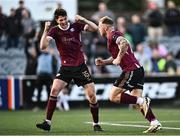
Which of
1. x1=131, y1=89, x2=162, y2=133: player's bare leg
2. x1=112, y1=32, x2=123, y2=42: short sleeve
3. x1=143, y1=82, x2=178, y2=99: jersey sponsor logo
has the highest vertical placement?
x1=112, y1=32, x2=123, y2=42: short sleeve

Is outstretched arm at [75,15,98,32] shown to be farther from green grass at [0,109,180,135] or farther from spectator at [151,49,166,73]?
spectator at [151,49,166,73]

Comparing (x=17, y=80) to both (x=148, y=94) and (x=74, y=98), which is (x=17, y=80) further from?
(x=148, y=94)

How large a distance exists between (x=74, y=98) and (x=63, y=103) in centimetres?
52

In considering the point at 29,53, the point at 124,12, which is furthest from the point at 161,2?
the point at 29,53

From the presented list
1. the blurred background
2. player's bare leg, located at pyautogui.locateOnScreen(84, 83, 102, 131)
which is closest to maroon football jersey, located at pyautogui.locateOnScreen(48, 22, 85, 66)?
player's bare leg, located at pyautogui.locateOnScreen(84, 83, 102, 131)

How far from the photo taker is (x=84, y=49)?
27.2 metres

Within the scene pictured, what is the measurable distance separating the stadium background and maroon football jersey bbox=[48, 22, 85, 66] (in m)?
9.04

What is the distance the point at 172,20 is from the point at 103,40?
10.0 ft

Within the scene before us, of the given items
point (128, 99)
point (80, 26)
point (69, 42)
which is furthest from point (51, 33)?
point (128, 99)

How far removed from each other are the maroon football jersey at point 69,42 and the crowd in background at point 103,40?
10.0 m

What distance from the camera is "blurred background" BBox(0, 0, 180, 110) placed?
82.6ft

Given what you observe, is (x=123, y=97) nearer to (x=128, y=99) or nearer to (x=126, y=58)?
(x=128, y=99)

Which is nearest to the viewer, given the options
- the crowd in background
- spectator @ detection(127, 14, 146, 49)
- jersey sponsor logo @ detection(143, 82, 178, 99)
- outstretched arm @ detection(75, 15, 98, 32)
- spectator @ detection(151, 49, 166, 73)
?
outstretched arm @ detection(75, 15, 98, 32)

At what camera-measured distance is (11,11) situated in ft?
87.6
